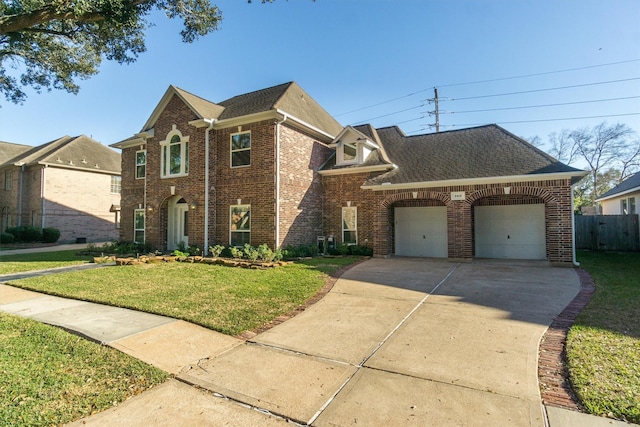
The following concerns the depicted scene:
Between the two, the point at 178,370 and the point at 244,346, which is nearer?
the point at 178,370

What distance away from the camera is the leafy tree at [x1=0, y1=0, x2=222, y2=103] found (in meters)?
6.95

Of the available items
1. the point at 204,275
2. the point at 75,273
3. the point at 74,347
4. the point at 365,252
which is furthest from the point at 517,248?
the point at 75,273

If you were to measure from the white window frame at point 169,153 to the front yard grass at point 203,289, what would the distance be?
19.4 feet

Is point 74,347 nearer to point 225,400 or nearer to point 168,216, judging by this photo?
point 225,400

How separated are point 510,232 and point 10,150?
→ 4197cm

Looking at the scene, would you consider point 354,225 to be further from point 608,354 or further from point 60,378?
point 60,378

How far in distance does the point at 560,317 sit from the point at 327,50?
46.7ft

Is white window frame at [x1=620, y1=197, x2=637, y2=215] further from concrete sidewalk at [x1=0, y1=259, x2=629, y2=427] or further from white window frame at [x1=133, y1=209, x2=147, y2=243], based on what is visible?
white window frame at [x1=133, y1=209, x2=147, y2=243]

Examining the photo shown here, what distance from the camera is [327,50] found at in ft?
51.0

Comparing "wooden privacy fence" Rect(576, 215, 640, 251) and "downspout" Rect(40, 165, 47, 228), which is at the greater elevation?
"downspout" Rect(40, 165, 47, 228)

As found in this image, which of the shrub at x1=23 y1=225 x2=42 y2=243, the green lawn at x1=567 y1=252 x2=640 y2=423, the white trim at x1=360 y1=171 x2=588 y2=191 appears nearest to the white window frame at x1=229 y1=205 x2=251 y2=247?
the white trim at x1=360 y1=171 x2=588 y2=191

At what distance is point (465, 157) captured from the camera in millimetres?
13789

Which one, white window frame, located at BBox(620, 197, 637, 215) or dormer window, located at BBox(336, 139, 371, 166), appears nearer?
dormer window, located at BBox(336, 139, 371, 166)

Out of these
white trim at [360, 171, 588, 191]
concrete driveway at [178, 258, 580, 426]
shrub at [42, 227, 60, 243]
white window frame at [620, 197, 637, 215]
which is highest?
white trim at [360, 171, 588, 191]
